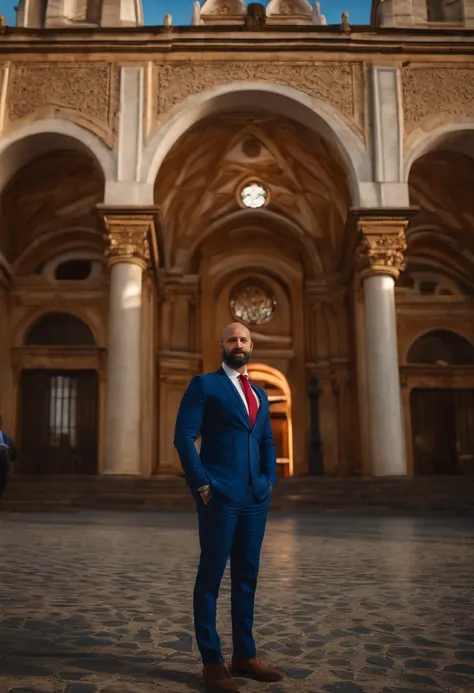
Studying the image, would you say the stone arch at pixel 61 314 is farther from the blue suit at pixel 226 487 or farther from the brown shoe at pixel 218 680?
the brown shoe at pixel 218 680

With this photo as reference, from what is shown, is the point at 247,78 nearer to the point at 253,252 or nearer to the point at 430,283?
the point at 253,252

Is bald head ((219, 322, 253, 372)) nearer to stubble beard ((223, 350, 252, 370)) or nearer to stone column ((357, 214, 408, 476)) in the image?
stubble beard ((223, 350, 252, 370))

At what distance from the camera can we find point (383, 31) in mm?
16016

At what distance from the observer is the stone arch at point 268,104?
15.2 metres

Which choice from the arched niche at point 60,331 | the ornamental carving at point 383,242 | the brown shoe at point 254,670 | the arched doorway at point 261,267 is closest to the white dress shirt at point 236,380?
the brown shoe at point 254,670

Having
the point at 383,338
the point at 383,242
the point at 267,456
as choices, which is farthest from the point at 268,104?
the point at 267,456

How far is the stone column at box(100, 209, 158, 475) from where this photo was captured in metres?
13.8

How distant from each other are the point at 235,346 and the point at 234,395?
182 mm

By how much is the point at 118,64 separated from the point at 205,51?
203 centimetres

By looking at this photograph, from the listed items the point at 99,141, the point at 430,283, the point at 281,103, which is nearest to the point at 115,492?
the point at 99,141

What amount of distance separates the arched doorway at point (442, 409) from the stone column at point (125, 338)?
9.78 meters

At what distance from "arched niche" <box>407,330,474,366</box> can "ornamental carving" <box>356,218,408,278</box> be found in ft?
21.9

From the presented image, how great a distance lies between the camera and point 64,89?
51.1 feet

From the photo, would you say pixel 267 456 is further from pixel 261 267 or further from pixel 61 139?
pixel 261 267
